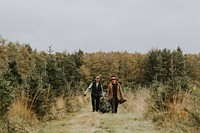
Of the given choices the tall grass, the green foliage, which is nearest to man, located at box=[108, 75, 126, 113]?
the tall grass

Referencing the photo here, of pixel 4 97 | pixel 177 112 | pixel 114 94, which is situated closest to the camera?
pixel 4 97

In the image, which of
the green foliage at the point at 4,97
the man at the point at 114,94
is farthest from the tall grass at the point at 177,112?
Result: the man at the point at 114,94

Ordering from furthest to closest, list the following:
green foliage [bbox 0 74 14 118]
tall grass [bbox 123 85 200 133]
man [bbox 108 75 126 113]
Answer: man [bbox 108 75 126 113] < green foliage [bbox 0 74 14 118] < tall grass [bbox 123 85 200 133]

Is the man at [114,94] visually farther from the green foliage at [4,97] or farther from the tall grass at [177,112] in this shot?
the green foliage at [4,97]

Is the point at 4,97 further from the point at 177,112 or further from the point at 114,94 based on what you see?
the point at 114,94

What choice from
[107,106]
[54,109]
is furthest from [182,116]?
[107,106]

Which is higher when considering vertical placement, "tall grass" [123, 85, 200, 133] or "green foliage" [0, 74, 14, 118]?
"green foliage" [0, 74, 14, 118]

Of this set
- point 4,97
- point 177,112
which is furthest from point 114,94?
point 4,97

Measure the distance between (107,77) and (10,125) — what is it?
6887 centimetres

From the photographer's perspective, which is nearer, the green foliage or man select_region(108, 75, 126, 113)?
the green foliage

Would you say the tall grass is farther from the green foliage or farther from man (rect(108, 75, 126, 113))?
man (rect(108, 75, 126, 113))

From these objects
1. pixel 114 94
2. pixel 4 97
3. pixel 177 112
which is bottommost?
pixel 177 112

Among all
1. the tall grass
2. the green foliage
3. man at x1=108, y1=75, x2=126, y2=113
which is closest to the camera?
the tall grass

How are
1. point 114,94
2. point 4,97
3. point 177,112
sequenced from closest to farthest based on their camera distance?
point 4,97 < point 177,112 < point 114,94
